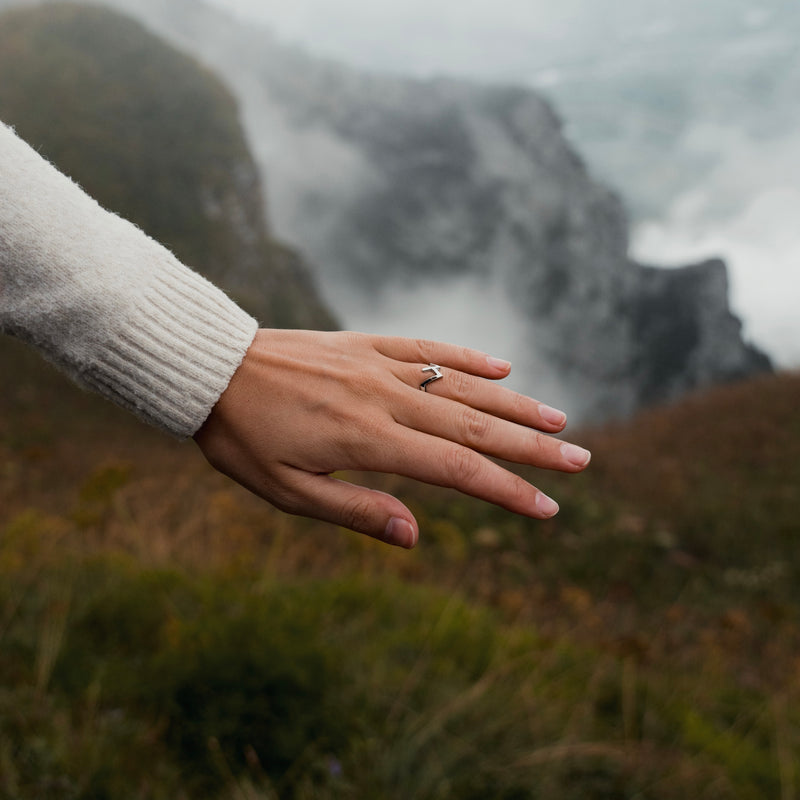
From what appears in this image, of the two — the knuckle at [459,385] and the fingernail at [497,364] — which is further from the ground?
the fingernail at [497,364]

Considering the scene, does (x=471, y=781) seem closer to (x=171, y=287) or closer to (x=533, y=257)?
(x=171, y=287)

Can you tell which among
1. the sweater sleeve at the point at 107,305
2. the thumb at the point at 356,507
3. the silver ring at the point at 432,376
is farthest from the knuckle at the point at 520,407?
the sweater sleeve at the point at 107,305

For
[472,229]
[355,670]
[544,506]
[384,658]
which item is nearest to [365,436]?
[544,506]

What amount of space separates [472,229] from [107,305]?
99.4 metres

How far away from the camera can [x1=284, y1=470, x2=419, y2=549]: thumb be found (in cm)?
109

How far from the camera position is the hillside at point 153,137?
31656mm

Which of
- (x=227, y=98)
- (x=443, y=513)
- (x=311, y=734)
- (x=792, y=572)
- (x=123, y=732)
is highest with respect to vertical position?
(x=227, y=98)

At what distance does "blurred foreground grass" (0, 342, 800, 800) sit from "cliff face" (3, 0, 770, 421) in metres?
75.4

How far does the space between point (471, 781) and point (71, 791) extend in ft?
4.06

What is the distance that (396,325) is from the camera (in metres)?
93.1

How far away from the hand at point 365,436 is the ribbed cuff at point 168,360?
4 centimetres

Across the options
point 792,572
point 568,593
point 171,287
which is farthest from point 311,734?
point 792,572

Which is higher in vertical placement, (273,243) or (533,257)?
(533,257)

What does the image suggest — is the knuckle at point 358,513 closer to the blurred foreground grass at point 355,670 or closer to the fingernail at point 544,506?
the fingernail at point 544,506
